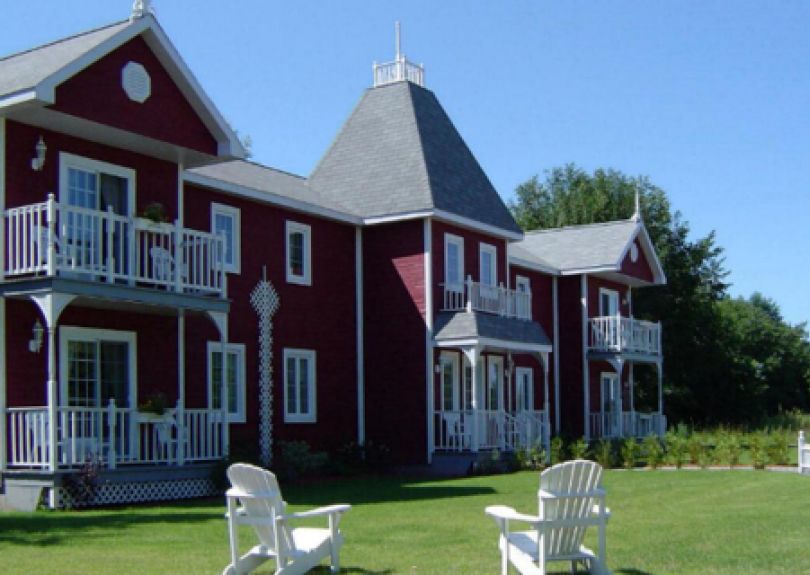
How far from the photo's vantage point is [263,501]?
9.27 m

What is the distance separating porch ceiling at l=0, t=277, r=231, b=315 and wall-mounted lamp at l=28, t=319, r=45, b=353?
0.68m

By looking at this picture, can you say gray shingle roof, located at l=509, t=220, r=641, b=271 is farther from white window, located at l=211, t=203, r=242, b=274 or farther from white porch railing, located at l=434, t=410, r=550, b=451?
white window, located at l=211, t=203, r=242, b=274

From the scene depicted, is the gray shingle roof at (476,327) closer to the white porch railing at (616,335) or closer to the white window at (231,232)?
the white window at (231,232)

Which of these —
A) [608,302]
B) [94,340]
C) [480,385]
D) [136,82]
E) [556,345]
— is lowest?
[480,385]

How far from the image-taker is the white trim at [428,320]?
84.1ft

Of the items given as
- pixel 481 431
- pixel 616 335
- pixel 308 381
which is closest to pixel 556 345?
pixel 616 335

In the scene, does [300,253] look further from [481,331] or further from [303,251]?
[481,331]

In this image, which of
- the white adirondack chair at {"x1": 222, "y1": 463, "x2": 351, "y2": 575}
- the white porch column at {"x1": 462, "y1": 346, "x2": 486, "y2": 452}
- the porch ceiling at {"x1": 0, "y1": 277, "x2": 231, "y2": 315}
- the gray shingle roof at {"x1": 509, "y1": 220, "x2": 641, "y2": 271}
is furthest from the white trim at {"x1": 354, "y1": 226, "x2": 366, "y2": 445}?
the white adirondack chair at {"x1": 222, "y1": 463, "x2": 351, "y2": 575}

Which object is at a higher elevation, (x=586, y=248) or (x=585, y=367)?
(x=586, y=248)

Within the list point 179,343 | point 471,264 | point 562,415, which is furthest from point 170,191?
point 562,415

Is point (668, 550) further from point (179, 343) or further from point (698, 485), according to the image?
point (179, 343)

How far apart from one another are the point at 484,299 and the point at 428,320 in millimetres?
2113

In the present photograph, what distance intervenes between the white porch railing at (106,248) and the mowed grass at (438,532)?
3713 mm

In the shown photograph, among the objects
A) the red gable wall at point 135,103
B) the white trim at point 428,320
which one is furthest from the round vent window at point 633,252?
the red gable wall at point 135,103
